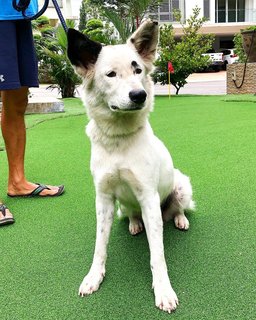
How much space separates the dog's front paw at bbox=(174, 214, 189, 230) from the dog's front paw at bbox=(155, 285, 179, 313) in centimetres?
69

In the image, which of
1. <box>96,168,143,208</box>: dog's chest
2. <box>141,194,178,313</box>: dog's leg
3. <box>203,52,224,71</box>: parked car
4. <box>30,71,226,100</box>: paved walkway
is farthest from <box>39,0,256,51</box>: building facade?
<box>141,194,178,313</box>: dog's leg

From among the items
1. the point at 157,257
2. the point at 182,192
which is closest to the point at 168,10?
the point at 182,192

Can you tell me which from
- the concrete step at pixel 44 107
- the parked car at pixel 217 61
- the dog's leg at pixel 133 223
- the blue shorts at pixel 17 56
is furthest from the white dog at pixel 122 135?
the parked car at pixel 217 61

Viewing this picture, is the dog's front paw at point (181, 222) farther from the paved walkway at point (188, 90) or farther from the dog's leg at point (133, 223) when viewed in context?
the paved walkway at point (188, 90)

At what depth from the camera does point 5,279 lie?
6.27 feet

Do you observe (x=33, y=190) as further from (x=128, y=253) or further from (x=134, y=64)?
(x=134, y=64)

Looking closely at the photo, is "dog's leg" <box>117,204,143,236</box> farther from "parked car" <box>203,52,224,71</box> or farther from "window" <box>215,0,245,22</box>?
"window" <box>215,0,245,22</box>

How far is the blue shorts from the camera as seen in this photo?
250cm

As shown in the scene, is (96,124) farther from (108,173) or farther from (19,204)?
(19,204)

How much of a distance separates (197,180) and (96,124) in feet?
4.88

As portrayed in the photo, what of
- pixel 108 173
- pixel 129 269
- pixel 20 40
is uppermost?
pixel 20 40

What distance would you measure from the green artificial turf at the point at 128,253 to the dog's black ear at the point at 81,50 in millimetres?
1073

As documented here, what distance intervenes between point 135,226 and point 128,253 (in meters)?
0.27

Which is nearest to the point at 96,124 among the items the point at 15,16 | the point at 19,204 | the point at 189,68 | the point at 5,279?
the point at 5,279
